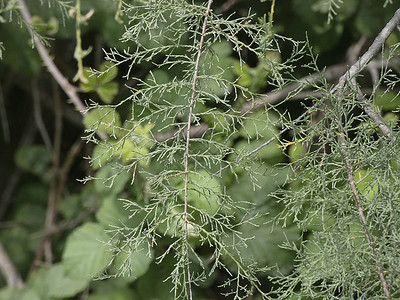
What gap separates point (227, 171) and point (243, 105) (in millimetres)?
159

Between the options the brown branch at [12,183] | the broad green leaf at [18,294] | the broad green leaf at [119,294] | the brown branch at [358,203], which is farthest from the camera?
the brown branch at [12,183]

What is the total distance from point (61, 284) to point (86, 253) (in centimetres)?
28

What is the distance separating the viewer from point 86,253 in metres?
1.33

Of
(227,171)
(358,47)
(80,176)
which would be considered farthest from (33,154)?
(358,47)

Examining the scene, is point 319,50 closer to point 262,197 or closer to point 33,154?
point 262,197

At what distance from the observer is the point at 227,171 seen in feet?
4.23

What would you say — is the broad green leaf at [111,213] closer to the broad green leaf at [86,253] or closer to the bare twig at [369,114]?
the broad green leaf at [86,253]

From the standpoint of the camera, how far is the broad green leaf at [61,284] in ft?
4.99

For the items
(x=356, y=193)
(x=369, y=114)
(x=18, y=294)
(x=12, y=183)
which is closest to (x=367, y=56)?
(x=369, y=114)

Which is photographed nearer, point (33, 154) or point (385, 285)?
point (385, 285)

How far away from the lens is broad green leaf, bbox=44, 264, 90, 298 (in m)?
1.52

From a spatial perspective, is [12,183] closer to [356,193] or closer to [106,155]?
[106,155]

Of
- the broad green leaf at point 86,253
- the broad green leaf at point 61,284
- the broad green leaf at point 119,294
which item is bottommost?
the broad green leaf at point 61,284

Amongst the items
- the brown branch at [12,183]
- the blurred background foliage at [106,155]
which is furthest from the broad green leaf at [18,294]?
the brown branch at [12,183]
